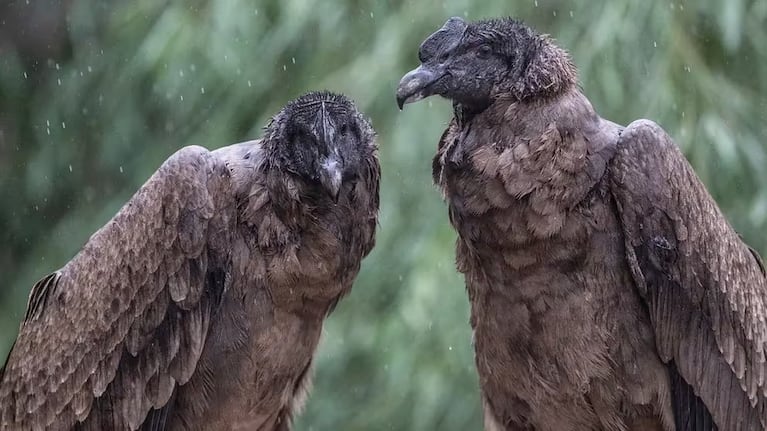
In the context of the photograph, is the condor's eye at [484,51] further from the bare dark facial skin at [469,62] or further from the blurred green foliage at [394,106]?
the blurred green foliage at [394,106]

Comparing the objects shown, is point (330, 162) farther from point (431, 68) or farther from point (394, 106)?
point (394, 106)

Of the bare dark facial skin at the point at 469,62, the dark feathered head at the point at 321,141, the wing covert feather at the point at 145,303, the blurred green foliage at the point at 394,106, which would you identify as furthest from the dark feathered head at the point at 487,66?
the blurred green foliage at the point at 394,106

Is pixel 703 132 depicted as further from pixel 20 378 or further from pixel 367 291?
pixel 20 378

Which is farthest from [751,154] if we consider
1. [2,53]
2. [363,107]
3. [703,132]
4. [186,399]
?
[2,53]

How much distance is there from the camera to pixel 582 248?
14.5 ft

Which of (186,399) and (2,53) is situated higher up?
(2,53)

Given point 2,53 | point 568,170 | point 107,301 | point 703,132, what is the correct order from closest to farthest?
point 568,170, point 107,301, point 703,132, point 2,53

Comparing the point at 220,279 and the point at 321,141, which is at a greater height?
the point at 321,141

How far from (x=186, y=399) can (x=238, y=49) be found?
329 cm

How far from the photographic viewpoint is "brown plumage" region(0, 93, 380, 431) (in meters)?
4.57

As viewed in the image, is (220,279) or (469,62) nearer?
(469,62)

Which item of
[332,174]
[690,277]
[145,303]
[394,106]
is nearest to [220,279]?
[145,303]

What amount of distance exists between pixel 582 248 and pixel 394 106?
2.90 metres

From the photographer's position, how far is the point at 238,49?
7488 mm
